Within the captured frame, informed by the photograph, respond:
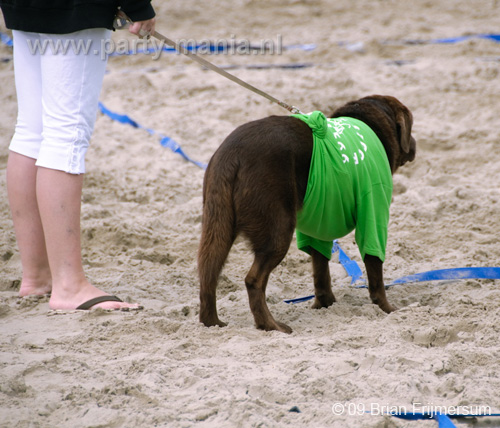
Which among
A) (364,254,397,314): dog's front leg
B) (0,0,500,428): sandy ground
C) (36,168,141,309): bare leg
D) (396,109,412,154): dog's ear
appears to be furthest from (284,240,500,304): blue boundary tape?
(36,168,141,309): bare leg

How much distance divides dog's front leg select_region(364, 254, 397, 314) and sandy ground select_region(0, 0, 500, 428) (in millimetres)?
108

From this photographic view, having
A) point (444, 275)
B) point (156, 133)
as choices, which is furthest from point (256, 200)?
point (156, 133)

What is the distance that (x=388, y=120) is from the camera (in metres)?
3.54

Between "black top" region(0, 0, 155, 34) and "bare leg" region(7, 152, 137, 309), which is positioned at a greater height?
"black top" region(0, 0, 155, 34)

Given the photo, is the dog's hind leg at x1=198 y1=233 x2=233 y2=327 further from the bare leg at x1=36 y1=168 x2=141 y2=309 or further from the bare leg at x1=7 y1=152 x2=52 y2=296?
the bare leg at x1=7 y1=152 x2=52 y2=296

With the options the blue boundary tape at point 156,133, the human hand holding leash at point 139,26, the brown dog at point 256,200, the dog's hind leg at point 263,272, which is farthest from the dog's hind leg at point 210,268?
the blue boundary tape at point 156,133

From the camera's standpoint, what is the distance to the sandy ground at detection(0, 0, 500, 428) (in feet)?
7.06

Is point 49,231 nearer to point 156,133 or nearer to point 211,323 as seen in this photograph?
point 211,323

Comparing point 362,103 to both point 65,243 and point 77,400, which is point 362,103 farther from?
point 77,400

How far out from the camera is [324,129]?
9.94 feet

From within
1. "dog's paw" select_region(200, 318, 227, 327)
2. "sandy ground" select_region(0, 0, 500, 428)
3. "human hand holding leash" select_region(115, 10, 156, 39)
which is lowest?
"dog's paw" select_region(200, 318, 227, 327)

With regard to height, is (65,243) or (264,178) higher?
(264,178)

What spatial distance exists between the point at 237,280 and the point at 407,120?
132cm

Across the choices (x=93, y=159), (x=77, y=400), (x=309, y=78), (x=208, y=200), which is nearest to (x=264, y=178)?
(x=208, y=200)
